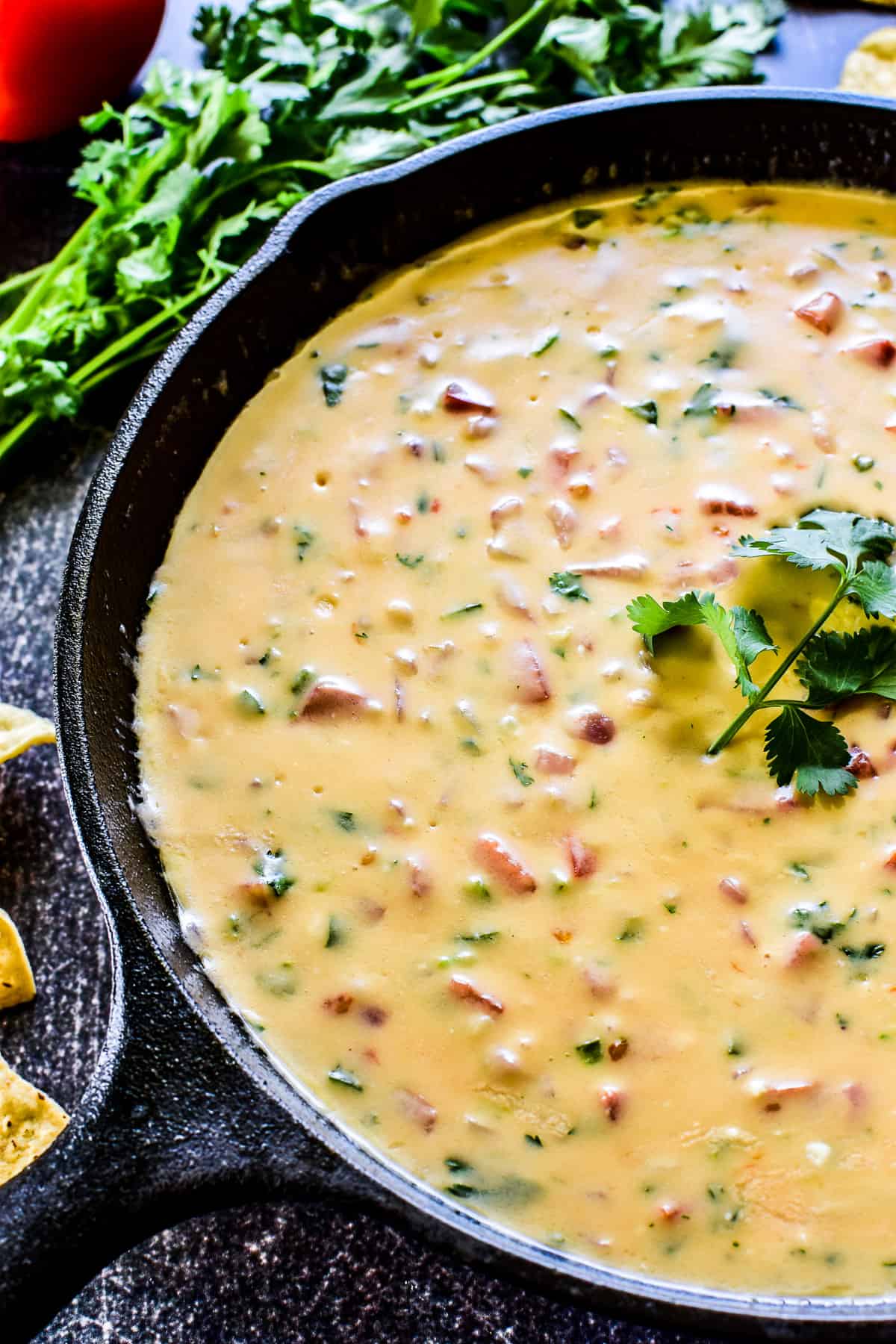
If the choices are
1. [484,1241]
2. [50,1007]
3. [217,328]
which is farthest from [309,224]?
[484,1241]

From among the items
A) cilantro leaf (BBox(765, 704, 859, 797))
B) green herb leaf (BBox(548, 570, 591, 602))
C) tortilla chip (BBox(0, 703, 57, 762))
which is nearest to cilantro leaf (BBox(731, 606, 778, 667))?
cilantro leaf (BBox(765, 704, 859, 797))

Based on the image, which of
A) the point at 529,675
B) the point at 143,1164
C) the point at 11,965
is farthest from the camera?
the point at 11,965

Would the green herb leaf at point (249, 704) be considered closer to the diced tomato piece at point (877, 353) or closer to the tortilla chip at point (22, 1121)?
the tortilla chip at point (22, 1121)

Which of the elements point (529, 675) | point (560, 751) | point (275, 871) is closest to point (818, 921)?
point (560, 751)

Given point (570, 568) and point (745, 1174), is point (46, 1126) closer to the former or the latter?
point (745, 1174)

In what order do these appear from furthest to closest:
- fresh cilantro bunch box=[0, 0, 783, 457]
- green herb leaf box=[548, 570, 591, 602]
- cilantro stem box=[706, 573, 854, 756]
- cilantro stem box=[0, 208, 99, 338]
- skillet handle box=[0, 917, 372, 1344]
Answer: cilantro stem box=[0, 208, 99, 338] → fresh cilantro bunch box=[0, 0, 783, 457] → green herb leaf box=[548, 570, 591, 602] → cilantro stem box=[706, 573, 854, 756] → skillet handle box=[0, 917, 372, 1344]

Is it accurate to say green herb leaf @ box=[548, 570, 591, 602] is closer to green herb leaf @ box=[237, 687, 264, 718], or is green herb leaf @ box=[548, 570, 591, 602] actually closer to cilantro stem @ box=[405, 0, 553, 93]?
green herb leaf @ box=[237, 687, 264, 718]

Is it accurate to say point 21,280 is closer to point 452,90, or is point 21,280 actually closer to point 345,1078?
point 452,90
